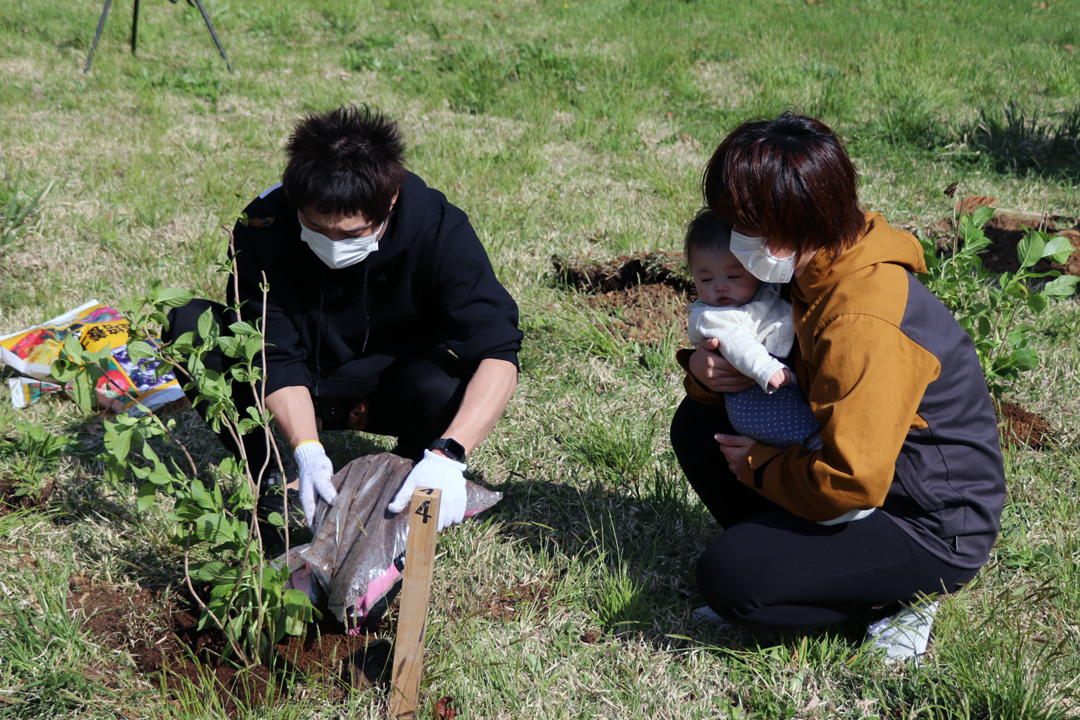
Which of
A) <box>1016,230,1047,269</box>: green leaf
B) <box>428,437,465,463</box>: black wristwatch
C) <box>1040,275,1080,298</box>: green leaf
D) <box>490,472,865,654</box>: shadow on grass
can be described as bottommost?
<box>490,472,865,654</box>: shadow on grass

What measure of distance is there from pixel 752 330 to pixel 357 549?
3.46ft

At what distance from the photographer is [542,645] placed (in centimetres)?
196

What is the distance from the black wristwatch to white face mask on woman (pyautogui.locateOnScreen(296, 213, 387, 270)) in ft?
1.86

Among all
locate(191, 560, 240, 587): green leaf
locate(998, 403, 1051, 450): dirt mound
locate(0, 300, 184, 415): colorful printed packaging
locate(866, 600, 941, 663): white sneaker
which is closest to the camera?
locate(191, 560, 240, 587): green leaf

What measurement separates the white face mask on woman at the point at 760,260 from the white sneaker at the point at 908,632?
84 centimetres

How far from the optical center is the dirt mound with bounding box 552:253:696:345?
3365mm

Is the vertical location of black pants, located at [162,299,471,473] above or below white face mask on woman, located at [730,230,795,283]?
below

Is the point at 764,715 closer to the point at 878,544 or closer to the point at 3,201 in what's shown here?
the point at 878,544

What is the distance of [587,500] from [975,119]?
4.79 meters

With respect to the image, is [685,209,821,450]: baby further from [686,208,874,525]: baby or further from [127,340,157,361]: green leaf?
[127,340,157,361]: green leaf

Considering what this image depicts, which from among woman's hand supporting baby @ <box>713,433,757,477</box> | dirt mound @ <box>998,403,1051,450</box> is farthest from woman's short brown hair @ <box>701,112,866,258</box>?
dirt mound @ <box>998,403,1051,450</box>

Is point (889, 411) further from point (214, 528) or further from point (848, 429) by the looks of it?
point (214, 528)

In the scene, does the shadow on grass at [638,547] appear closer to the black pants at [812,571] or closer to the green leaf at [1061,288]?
the black pants at [812,571]

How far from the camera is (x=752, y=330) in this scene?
6.07ft
